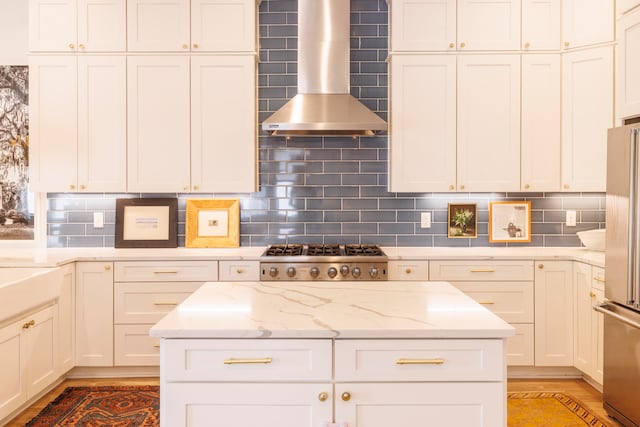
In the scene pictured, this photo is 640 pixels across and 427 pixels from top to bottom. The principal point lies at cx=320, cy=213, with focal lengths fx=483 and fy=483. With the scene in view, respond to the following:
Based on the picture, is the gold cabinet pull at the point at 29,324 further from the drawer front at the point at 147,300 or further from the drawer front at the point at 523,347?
the drawer front at the point at 523,347

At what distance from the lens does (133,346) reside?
3.48 m

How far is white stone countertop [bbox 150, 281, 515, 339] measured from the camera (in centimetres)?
153

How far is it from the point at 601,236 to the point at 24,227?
461cm

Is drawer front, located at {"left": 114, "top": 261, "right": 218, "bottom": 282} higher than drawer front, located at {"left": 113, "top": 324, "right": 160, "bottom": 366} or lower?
higher

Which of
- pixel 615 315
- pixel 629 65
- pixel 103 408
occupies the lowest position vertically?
pixel 103 408

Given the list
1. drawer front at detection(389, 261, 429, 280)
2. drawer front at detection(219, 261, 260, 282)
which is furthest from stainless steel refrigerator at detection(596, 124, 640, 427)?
drawer front at detection(219, 261, 260, 282)

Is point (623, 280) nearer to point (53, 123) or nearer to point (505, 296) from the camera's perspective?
point (505, 296)

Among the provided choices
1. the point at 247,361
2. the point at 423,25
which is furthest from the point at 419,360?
the point at 423,25

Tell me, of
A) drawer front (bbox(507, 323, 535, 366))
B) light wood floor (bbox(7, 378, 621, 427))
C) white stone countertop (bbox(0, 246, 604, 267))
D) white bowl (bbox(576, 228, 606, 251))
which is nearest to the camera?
light wood floor (bbox(7, 378, 621, 427))

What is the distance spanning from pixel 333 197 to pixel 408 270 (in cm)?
98

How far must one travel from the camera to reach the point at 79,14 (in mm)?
3660

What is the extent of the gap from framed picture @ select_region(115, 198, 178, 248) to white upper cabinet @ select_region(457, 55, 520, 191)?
2.37 metres

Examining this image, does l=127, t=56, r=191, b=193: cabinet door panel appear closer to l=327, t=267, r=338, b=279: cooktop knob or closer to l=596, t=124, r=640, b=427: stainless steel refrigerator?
l=327, t=267, r=338, b=279: cooktop knob

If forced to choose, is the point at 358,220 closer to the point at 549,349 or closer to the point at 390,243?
the point at 390,243
